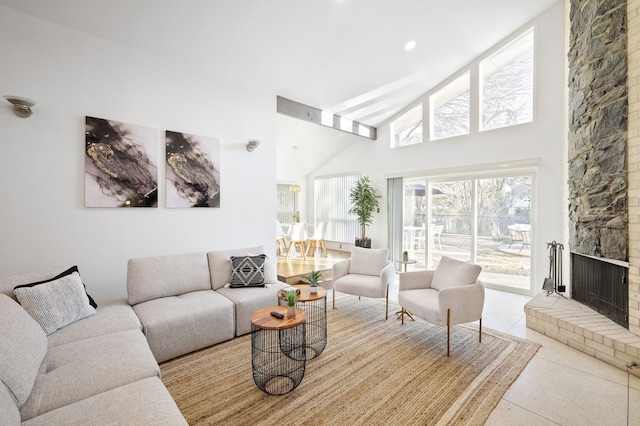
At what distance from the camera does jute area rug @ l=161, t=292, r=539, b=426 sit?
1.87 m

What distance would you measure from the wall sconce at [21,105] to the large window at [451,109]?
18.7ft

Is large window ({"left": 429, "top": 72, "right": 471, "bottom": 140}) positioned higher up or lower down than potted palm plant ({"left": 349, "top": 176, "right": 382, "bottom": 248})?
higher up

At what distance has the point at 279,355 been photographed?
2.62 metres

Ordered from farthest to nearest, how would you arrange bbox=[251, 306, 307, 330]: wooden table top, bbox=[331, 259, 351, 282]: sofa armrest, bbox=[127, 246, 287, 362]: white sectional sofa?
bbox=[331, 259, 351, 282]: sofa armrest → bbox=[127, 246, 287, 362]: white sectional sofa → bbox=[251, 306, 307, 330]: wooden table top

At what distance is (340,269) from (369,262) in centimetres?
42

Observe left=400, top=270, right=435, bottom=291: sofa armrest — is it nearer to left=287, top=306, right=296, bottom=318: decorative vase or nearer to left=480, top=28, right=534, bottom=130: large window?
left=287, top=306, right=296, bottom=318: decorative vase

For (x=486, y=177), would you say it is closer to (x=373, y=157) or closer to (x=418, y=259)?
(x=418, y=259)

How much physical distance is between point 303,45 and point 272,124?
1.29 m

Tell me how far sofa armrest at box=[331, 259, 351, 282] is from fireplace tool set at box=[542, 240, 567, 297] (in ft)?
8.67

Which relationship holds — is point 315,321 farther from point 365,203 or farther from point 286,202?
point 286,202

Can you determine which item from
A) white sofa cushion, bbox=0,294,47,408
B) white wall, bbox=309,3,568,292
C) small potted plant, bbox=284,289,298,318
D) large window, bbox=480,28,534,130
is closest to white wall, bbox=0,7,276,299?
white sofa cushion, bbox=0,294,47,408

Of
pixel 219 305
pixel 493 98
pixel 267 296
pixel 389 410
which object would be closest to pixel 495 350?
pixel 389 410

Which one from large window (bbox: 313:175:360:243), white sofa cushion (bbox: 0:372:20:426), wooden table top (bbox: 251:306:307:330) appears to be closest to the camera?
white sofa cushion (bbox: 0:372:20:426)

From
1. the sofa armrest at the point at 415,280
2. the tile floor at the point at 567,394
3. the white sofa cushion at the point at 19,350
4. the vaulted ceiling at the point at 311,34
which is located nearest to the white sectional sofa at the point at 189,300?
the white sofa cushion at the point at 19,350
